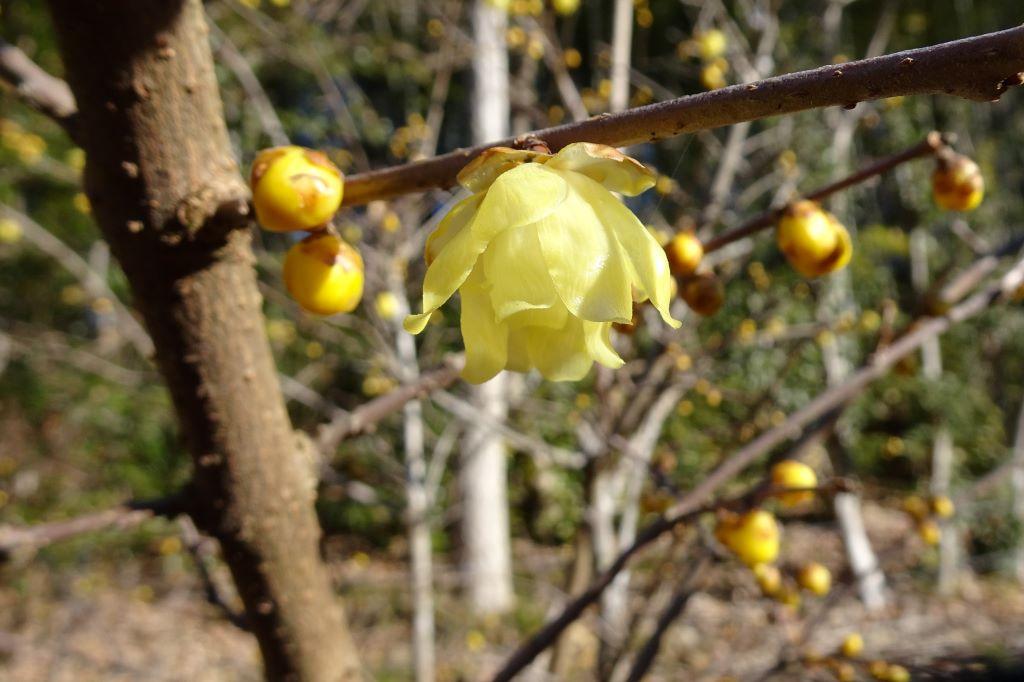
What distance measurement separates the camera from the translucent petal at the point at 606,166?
1.68 ft

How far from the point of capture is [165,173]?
626mm

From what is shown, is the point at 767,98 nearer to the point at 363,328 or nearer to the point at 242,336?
the point at 242,336

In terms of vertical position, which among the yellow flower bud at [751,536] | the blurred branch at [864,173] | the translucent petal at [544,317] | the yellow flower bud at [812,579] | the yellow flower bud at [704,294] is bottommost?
the translucent petal at [544,317]

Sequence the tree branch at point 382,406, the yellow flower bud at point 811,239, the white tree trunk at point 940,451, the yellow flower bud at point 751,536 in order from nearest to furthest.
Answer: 1. the yellow flower bud at point 811,239
2. the tree branch at point 382,406
3. the yellow flower bud at point 751,536
4. the white tree trunk at point 940,451

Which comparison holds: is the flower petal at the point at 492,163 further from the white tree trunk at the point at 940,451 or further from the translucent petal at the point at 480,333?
the white tree trunk at the point at 940,451

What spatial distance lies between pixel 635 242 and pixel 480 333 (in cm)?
15

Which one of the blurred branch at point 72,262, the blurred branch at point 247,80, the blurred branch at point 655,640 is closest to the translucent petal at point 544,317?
the blurred branch at point 655,640

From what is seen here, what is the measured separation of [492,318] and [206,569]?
95 centimetres

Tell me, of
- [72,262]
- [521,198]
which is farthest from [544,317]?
[72,262]

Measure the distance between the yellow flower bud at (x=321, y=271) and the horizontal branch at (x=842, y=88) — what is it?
0.86 feet

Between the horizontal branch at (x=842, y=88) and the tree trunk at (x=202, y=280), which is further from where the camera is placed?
the tree trunk at (x=202, y=280)

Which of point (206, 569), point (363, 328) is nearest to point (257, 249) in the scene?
point (363, 328)

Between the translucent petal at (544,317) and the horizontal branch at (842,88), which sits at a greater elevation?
the horizontal branch at (842,88)

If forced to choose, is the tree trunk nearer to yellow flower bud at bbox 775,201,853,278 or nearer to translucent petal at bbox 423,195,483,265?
translucent petal at bbox 423,195,483,265
